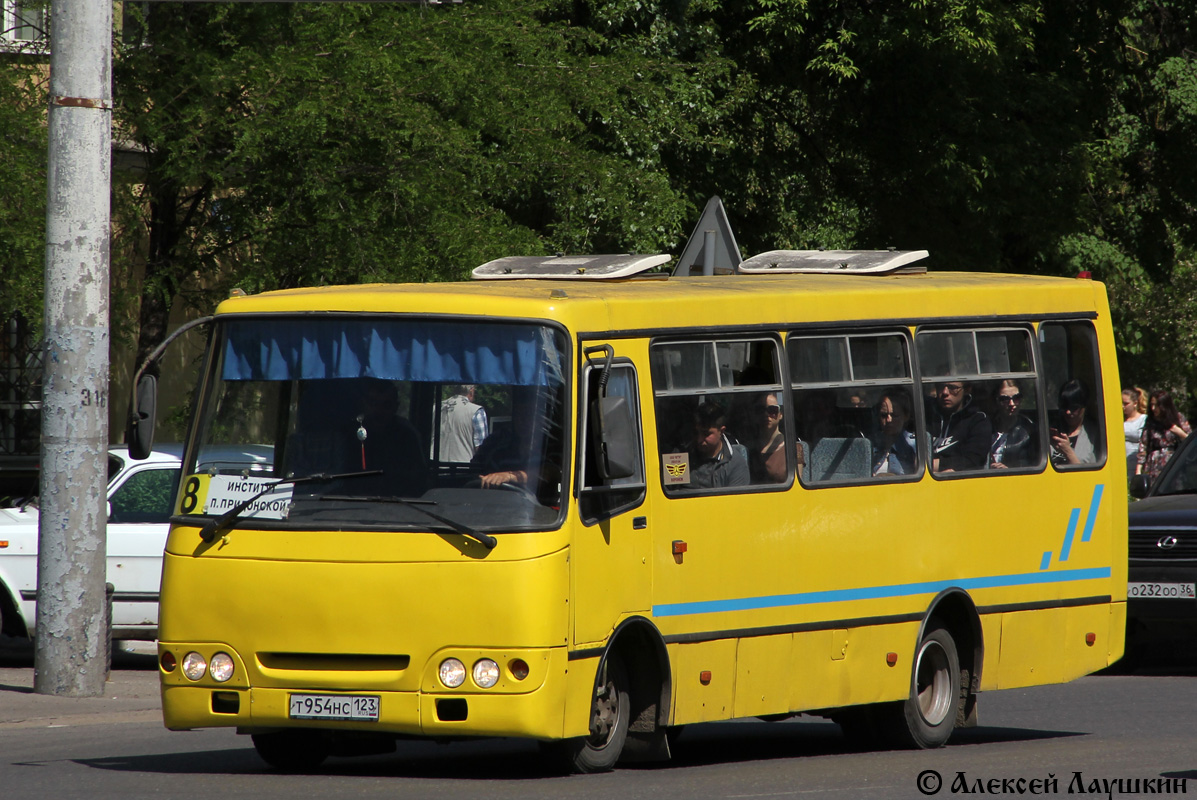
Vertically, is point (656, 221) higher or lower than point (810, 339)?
higher

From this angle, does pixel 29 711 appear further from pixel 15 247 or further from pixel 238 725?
pixel 15 247

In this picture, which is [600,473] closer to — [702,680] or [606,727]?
[606,727]

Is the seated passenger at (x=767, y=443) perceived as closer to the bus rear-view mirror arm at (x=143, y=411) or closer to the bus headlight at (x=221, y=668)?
the bus headlight at (x=221, y=668)

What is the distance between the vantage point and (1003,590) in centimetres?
1145

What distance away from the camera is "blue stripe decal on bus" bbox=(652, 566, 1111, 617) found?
966cm

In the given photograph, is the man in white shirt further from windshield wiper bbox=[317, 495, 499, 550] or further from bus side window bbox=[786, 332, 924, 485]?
bus side window bbox=[786, 332, 924, 485]

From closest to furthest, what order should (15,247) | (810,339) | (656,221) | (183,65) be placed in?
(810,339) < (15,247) < (183,65) < (656,221)

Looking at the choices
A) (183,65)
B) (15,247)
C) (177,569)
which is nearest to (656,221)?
(183,65)

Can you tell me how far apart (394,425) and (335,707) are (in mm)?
1312

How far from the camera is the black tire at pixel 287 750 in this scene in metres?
9.66

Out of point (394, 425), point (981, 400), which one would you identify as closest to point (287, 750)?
point (394, 425)

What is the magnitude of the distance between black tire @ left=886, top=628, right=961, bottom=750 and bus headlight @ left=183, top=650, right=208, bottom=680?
407 cm

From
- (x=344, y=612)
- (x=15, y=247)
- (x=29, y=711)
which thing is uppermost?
(x=15, y=247)

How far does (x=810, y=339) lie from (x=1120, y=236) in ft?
65.1
